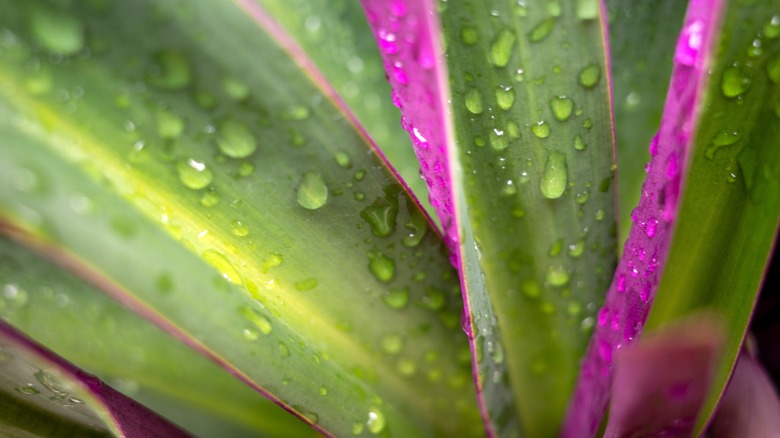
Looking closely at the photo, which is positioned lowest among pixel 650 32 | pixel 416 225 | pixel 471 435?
pixel 471 435

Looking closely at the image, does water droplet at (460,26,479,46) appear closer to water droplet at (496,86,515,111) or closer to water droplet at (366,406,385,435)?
water droplet at (496,86,515,111)

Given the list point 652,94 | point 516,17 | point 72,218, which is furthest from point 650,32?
point 72,218

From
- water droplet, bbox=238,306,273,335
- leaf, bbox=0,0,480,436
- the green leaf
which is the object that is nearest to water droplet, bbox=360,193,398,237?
leaf, bbox=0,0,480,436

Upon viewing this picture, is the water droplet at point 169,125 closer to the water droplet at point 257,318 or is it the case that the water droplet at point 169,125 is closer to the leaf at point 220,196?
the leaf at point 220,196

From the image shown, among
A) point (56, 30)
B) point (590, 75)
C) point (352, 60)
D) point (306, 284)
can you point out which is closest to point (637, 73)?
point (590, 75)

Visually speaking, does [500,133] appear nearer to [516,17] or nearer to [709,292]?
[516,17]

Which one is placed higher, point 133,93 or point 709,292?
point 133,93
